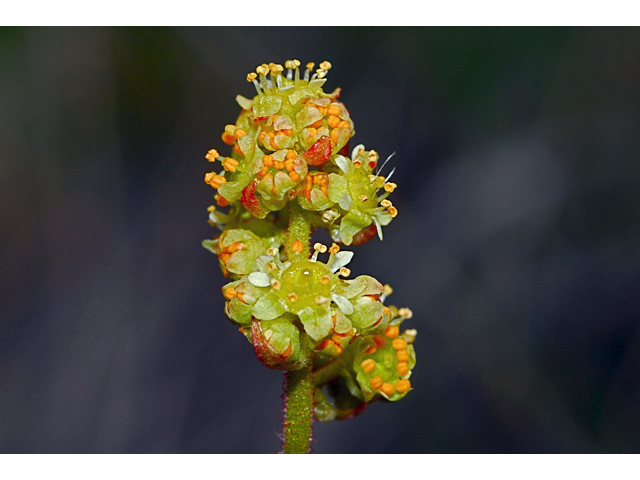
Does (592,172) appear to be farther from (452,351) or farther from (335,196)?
(335,196)

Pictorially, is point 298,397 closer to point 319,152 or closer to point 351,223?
point 351,223

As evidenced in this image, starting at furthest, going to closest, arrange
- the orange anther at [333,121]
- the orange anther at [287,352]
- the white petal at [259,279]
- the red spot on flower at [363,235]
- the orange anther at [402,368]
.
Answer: the orange anther at [402,368]
the red spot on flower at [363,235]
the orange anther at [333,121]
the white petal at [259,279]
the orange anther at [287,352]

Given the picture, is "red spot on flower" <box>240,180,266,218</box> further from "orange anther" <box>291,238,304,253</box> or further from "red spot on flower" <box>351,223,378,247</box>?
"red spot on flower" <box>351,223,378,247</box>

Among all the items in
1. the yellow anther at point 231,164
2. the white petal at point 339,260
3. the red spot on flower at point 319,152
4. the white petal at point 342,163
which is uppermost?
the red spot on flower at point 319,152

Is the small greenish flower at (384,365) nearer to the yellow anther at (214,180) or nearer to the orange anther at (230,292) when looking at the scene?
the orange anther at (230,292)

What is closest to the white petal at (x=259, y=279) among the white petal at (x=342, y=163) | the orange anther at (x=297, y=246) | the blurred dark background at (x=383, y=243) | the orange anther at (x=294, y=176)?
the orange anther at (x=297, y=246)

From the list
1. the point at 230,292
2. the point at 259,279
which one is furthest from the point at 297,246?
the point at 230,292
